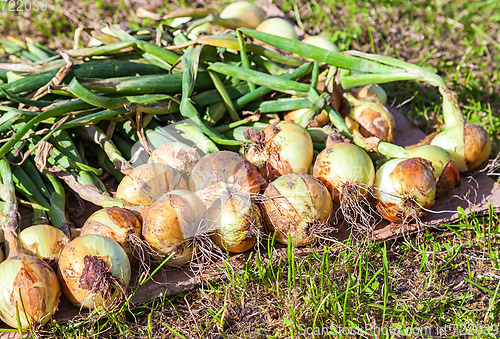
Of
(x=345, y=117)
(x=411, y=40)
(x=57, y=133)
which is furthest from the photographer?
(x=411, y=40)

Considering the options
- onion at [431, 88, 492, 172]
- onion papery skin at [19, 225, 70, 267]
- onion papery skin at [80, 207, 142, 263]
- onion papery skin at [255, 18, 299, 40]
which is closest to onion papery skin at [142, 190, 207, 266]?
onion papery skin at [80, 207, 142, 263]

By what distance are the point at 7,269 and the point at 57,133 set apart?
86 centimetres

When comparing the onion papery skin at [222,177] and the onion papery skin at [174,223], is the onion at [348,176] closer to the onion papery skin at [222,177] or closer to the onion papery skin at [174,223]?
the onion papery skin at [222,177]

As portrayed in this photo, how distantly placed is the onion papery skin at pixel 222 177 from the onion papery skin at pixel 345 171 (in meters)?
0.29

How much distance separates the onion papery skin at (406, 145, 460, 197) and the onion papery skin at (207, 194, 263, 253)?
0.83 m

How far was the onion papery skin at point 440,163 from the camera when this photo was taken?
75.3 inches

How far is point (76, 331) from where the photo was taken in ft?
4.81

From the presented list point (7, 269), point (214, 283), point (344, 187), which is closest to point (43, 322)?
point (7, 269)

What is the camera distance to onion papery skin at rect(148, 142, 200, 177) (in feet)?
5.98

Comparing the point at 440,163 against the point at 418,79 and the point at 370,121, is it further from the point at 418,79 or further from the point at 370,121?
the point at 418,79

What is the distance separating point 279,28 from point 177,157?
1521mm

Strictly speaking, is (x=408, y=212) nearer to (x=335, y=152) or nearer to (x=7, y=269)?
(x=335, y=152)

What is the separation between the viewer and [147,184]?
1.69m

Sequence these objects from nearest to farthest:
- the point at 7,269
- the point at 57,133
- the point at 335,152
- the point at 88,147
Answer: the point at 7,269, the point at 335,152, the point at 57,133, the point at 88,147
